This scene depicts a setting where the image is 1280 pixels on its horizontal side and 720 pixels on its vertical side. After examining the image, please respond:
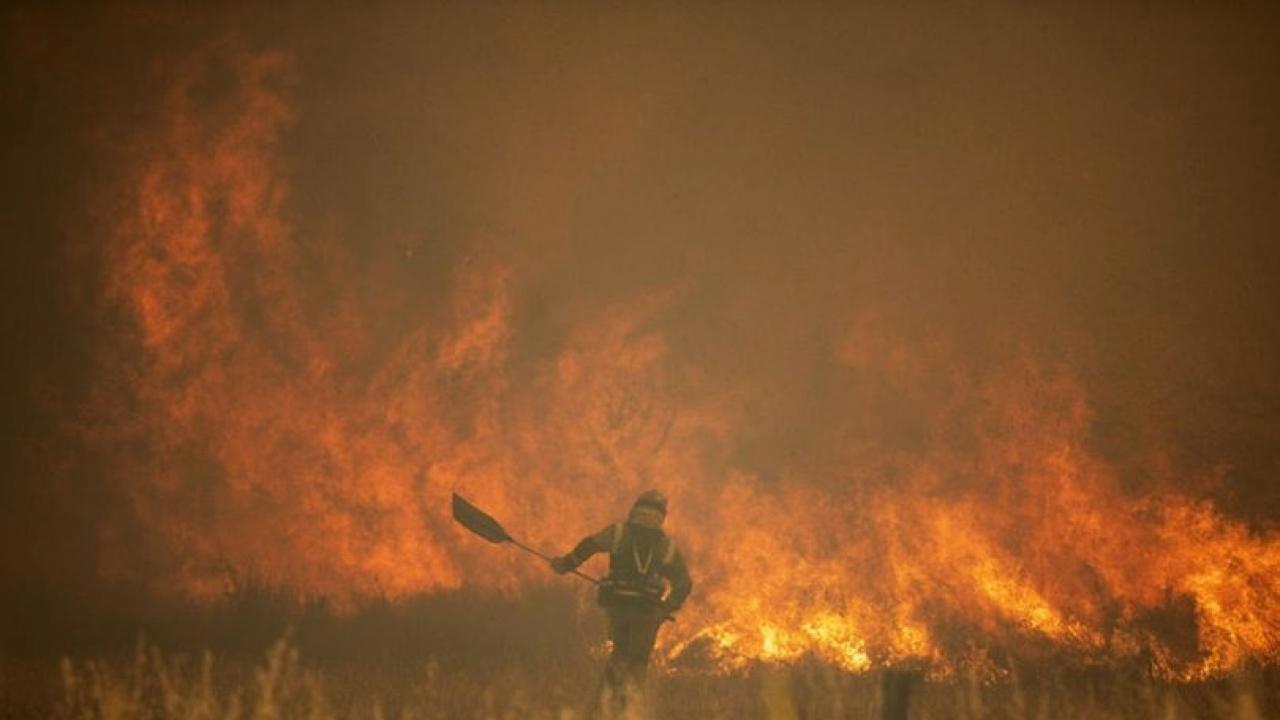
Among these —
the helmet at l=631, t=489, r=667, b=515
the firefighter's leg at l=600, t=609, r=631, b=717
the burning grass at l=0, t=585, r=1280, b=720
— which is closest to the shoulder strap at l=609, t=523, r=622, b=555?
the helmet at l=631, t=489, r=667, b=515

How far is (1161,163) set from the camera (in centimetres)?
1388

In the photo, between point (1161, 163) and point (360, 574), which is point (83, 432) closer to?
point (360, 574)

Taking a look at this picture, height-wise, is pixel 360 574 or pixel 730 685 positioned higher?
pixel 360 574

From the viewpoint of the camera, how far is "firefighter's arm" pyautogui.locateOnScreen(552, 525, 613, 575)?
859 centimetres

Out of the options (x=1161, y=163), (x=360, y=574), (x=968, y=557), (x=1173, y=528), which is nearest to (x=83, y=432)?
(x=360, y=574)

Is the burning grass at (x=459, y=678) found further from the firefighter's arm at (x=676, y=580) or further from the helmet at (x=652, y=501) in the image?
the helmet at (x=652, y=501)

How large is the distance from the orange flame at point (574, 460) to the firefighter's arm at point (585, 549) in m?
4.19

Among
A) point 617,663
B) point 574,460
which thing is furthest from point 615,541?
point 574,460

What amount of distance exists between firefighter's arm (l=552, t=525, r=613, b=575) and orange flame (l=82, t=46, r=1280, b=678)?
419cm

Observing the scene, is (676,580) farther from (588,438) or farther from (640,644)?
(588,438)

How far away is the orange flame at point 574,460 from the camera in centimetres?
1177

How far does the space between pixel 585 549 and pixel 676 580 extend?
897mm

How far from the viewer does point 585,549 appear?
8.71 metres

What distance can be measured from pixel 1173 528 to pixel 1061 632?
6.25 ft
